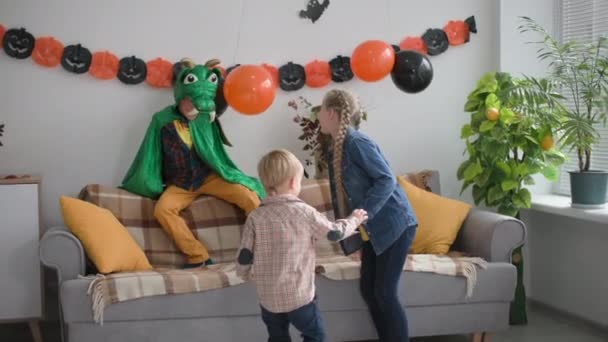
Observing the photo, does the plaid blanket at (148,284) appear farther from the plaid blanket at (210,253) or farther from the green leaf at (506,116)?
the green leaf at (506,116)

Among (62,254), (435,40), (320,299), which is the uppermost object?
(435,40)

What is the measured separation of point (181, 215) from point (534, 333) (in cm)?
198

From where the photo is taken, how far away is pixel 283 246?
2.70 metres

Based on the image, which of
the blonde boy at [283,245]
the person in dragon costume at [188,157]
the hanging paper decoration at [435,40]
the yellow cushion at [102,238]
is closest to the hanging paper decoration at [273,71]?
the person in dragon costume at [188,157]

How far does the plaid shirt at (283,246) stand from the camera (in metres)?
2.70

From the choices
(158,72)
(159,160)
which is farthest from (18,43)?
(159,160)

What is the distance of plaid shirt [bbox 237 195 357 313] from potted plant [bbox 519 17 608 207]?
5.50 ft

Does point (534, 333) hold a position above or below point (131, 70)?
below

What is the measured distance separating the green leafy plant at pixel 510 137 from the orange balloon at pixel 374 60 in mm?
572

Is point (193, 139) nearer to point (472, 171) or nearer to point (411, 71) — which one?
point (411, 71)

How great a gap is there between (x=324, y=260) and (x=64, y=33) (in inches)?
76.4

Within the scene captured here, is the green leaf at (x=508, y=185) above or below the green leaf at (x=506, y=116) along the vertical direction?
below

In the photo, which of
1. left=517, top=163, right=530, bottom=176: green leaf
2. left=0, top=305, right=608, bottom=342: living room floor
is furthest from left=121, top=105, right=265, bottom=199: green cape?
left=517, top=163, right=530, bottom=176: green leaf

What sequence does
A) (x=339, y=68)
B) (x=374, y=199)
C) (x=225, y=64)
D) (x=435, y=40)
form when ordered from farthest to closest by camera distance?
(x=435, y=40) < (x=339, y=68) < (x=225, y=64) < (x=374, y=199)
